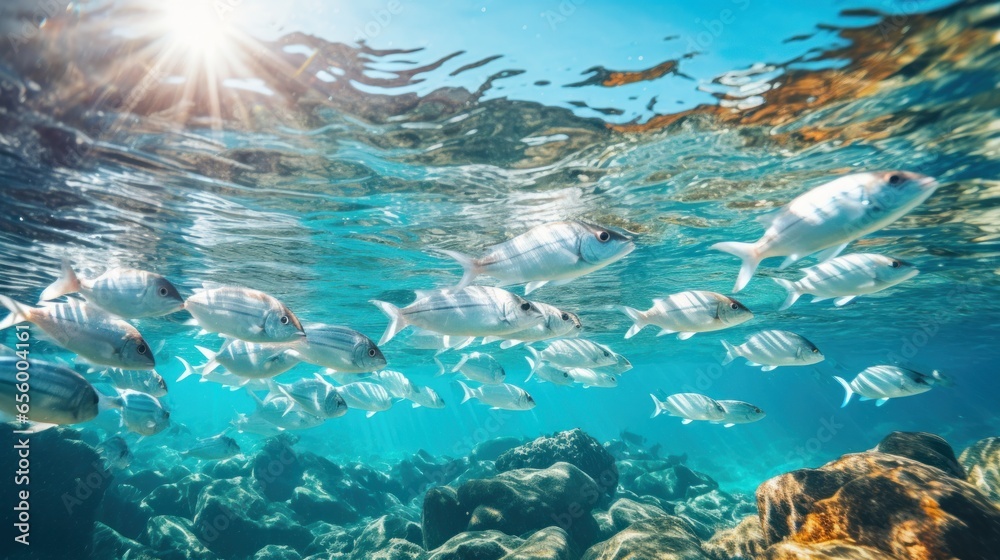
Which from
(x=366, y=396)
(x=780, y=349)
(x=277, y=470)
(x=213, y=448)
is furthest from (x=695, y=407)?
(x=277, y=470)

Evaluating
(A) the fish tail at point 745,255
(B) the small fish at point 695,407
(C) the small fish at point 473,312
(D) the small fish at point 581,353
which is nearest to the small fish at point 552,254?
(C) the small fish at point 473,312

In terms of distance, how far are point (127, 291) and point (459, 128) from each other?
6228 mm

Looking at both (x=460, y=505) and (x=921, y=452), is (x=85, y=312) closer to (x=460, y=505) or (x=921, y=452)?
(x=460, y=505)

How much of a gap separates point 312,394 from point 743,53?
9423 millimetres

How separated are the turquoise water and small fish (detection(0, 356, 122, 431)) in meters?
5.37

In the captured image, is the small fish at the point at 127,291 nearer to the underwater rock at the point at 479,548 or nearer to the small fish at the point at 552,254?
the small fish at the point at 552,254

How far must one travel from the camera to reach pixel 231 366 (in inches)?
242

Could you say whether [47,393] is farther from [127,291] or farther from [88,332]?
[127,291]

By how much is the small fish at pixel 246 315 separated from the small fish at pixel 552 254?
2.01 metres

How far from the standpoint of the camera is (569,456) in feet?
54.0

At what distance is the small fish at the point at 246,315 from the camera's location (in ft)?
15.6

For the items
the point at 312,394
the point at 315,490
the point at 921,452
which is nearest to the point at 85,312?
the point at 312,394

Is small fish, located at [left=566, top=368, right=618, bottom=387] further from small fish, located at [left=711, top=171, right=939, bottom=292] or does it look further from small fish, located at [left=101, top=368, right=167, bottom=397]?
small fish, located at [left=101, top=368, right=167, bottom=397]

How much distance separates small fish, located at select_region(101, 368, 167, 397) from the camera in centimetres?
858
